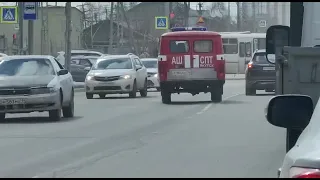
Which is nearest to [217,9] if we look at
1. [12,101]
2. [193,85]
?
[193,85]

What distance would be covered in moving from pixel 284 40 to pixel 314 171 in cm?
694

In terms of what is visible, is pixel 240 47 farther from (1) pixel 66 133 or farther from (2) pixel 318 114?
(2) pixel 318 114

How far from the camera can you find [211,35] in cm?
2648

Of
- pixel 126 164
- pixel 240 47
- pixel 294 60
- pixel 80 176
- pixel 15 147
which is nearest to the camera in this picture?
pixel 294 60

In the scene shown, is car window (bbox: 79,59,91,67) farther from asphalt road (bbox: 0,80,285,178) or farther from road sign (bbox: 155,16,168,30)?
asphalt road (bbox: 0,80,285,178)

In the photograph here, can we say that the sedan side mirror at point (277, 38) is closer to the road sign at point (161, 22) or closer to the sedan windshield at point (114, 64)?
the sedan windshield at point (114, 64)

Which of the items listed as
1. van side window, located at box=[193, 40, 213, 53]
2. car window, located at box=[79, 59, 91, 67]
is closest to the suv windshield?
car window, located at box=[79, 59, 91, 67]

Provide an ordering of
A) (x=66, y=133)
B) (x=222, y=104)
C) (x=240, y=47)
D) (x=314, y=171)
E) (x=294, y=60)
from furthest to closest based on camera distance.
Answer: (x=240, y=47) < (x=222, y=104) < (x=66, y=133) < (x=294, y=60) < (x=314, y=171)

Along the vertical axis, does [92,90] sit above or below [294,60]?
below

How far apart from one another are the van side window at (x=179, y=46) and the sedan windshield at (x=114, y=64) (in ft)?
14.5

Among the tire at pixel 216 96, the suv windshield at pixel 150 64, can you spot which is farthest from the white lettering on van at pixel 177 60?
the suv windshield at pixel 150 64

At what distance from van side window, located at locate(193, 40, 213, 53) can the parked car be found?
744 centimetres

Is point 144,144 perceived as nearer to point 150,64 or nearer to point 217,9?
point 150,64

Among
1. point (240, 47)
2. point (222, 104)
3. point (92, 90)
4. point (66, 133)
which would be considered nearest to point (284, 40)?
point (66, 133)
